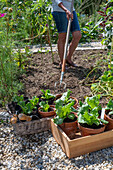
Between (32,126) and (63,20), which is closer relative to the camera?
(32,126)

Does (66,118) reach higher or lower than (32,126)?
higher

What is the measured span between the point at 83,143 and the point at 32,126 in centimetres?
62

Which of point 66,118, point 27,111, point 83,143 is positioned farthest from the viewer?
point 27,111

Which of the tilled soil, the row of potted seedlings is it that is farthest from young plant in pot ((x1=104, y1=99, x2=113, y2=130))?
the tilled soil

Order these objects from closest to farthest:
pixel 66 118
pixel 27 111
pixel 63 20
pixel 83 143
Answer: pixel 83 143 → pixel 66 118 → pixel 27 111 → pixel 63 20

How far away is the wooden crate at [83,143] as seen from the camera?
1.77 meters

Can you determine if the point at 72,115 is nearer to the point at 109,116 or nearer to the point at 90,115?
the point at 90,115

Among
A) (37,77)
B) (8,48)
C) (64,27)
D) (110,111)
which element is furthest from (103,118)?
(64,27)

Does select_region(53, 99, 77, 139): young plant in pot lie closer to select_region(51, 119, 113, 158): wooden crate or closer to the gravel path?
select_region(51, 119, 113, 158): wooden crate

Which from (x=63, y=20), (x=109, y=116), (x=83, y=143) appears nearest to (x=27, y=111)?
(x=83, y=143)

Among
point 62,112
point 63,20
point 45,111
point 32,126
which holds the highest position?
point 63,20

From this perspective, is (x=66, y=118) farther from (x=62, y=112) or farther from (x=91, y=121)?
(x=91, y=121)

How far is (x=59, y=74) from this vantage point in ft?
11.3

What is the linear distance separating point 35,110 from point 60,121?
0.49 meters
